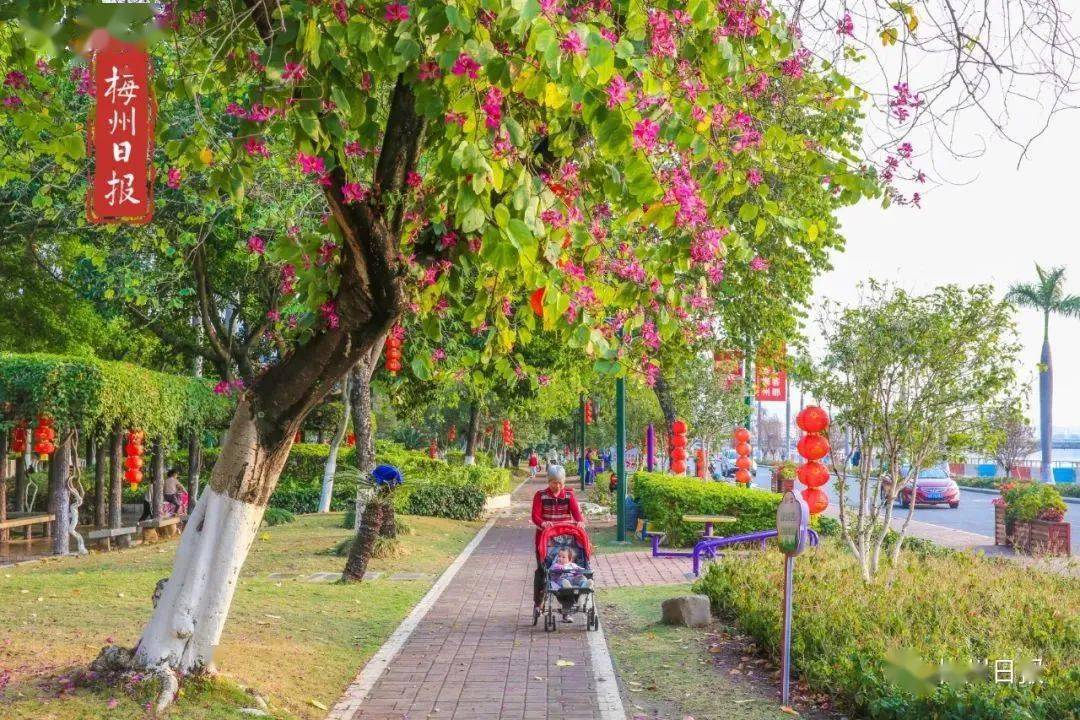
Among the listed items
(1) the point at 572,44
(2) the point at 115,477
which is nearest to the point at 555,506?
(1) the point at 572,44

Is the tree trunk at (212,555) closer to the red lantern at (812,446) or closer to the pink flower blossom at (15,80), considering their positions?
the pink flower blossom at (15,80)

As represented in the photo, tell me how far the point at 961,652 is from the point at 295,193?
34.9 ft

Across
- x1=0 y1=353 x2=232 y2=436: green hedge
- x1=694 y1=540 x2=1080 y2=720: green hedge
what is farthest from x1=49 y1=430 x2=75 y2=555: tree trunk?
x1=694 y1=540 x2=1080 y2=720: green hedge

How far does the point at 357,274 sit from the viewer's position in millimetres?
6477

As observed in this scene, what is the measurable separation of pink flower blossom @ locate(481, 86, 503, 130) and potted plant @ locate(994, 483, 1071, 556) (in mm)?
16781

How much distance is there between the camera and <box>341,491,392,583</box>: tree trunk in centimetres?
1371

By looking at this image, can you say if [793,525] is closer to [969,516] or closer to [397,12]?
[397,12]

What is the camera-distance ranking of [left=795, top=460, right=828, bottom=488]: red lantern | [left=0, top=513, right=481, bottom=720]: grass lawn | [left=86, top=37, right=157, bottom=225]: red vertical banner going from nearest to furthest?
[left=86, top=37, right=157, bottom=225]: red vertical banner, [left=0, top=513, right=481, bottom=720]: grass lawn, [left=795, top=460, right=828, bottom=488]: red lantern

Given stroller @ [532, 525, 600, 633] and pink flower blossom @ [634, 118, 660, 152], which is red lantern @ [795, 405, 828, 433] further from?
pink flower blossom @ [634, 118, 660, 152]

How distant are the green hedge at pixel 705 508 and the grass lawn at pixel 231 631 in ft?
18.0

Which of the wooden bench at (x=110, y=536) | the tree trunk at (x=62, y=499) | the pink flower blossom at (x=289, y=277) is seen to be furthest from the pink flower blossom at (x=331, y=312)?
the wooden bench at (x=110, y=536)

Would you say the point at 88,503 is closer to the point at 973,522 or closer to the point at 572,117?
the point at 973,522

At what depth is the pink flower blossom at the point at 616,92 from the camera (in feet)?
14.0

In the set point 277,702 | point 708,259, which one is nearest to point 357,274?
point 708,259
